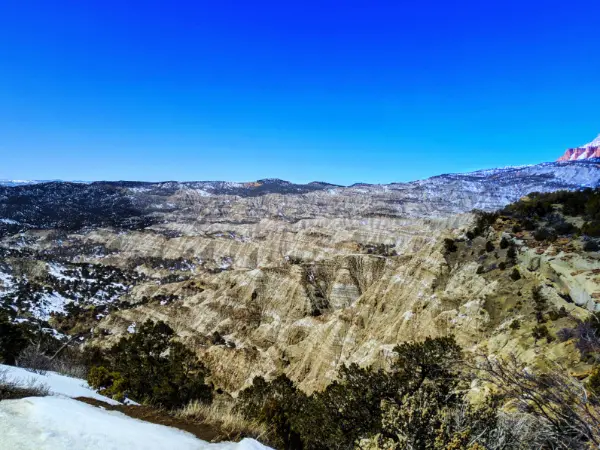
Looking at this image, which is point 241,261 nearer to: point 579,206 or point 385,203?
point 579,206

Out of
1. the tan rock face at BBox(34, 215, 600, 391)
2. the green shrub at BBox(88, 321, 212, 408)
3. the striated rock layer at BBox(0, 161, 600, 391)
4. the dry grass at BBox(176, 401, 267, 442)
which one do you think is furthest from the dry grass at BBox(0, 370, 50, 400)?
the tan rock face at BBox(34, 215, 600, 391)

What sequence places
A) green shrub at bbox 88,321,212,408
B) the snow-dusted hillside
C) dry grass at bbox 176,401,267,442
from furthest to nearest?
1. green shrub at bbox 88,321,212,408
2. dry grass at bbox 176,401,267,442
3. the snow-dusted hillside

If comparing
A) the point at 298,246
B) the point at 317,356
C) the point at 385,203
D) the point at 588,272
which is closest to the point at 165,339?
the point at 317,356

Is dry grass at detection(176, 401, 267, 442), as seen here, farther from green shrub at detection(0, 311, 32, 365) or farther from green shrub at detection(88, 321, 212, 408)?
green shrub at detection(0, 311, 32, 365)

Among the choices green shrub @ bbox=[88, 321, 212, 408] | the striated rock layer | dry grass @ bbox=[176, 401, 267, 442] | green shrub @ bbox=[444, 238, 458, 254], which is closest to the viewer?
dry grass @ bbox=[176, 401, 267, 442]

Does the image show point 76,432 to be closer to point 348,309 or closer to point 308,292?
point 348,309

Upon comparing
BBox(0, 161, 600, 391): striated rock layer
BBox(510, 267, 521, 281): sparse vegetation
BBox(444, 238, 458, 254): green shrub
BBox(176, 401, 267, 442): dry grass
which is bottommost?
BBox(0, 161, 600, 391): striated rock layer

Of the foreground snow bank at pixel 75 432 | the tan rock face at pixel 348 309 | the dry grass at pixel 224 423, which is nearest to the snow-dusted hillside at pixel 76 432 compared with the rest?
the foreground snow bank at pixel 75 432

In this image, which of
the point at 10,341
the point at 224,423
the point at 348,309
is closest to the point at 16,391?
the point at 224,423
